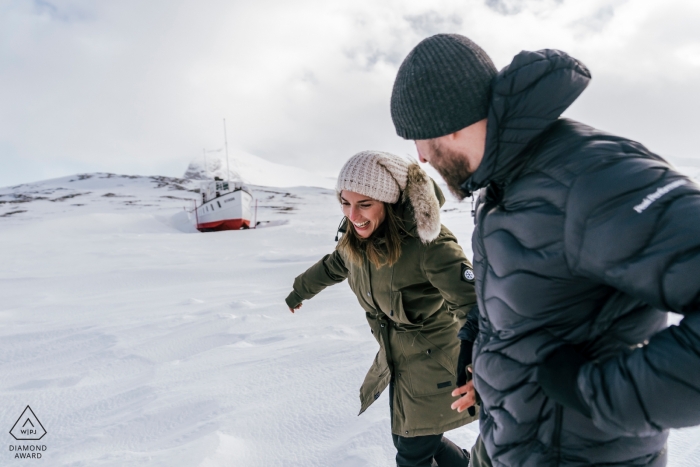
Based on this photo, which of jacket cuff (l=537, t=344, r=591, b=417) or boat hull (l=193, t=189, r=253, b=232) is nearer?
jacket cuff (l=537, t=344, r=591, b=417)

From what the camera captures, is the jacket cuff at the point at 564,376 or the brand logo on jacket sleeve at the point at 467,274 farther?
the brand logo on jacket sleeve at the point at 467,274

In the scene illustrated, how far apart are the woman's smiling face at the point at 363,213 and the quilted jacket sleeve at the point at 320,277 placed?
19.6 inches

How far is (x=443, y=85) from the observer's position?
1.02 meters

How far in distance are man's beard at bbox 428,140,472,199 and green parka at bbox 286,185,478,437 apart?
66 cm

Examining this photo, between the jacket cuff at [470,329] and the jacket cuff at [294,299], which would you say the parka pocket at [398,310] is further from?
the jacket cuff at [294,299]

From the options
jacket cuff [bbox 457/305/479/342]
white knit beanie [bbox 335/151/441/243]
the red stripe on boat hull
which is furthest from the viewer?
the red stripe on boat hull

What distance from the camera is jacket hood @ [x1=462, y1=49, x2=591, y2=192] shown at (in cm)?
90

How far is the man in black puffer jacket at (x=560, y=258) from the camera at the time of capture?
2.28 ft

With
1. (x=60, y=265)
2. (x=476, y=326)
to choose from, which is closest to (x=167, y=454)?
(x=476, y=326)

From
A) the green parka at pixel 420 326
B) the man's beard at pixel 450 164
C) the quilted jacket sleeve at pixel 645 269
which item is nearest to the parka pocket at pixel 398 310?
the green parka at pixel 420 326

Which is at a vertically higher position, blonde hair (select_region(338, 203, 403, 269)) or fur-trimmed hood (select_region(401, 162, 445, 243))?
fur-trimmed hood (select_region(401, 162, 445, 243))

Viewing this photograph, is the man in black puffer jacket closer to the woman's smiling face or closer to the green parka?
the green parka

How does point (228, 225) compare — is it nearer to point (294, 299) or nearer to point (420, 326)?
point (294, 299)

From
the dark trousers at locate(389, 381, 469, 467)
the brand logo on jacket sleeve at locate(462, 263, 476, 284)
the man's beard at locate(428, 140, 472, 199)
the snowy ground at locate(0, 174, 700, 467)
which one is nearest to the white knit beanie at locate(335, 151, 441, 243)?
the brand logo on jacket sleeve at locate(462, 263, 476, 284)
